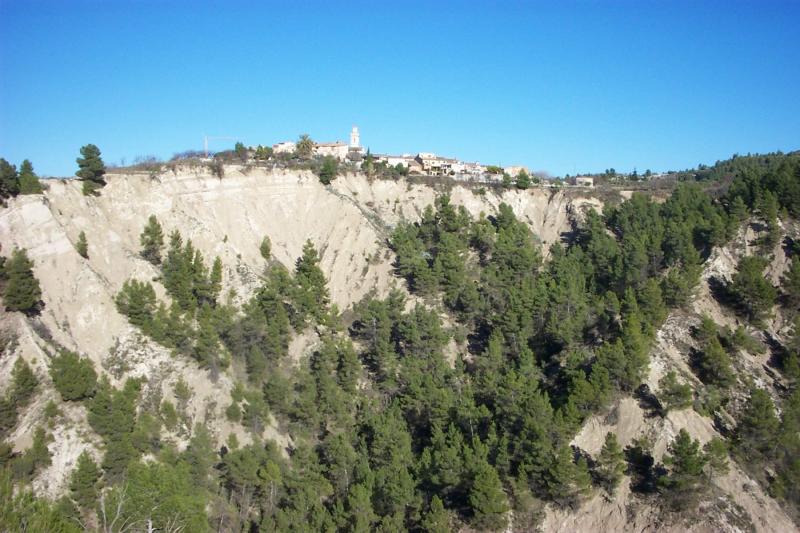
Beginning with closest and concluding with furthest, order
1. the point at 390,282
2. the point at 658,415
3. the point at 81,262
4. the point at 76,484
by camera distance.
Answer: the point at 76,484
the point at 658,415
the point at 81,262
the point at 390,282

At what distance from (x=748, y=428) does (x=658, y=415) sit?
16.4 ft

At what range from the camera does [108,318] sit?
155 feet

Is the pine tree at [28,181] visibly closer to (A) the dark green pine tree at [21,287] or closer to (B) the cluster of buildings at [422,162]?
(A) the dark green pine tree at [21,287]

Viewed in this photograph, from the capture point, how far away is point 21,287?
140 ft

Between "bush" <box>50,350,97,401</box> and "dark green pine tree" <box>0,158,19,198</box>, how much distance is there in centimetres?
1619

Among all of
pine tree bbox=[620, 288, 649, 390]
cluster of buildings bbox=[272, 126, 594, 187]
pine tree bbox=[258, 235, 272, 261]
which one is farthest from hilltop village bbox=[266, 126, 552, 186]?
pine tree bbox=[620, 288, 649, 390]

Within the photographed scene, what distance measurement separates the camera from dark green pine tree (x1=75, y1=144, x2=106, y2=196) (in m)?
54.7

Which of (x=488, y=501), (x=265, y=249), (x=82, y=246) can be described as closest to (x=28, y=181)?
(x=82, y=246)

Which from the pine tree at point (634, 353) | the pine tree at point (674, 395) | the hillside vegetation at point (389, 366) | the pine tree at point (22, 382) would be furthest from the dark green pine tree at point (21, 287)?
the pine tree at point (674, 395)

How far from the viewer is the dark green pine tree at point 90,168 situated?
54.7 metres

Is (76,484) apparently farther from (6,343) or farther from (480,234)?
(480,234)

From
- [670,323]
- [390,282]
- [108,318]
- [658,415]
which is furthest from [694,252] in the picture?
[108,318]

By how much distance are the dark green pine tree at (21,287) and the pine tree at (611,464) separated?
39.8 metres

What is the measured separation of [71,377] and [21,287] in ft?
27.0
